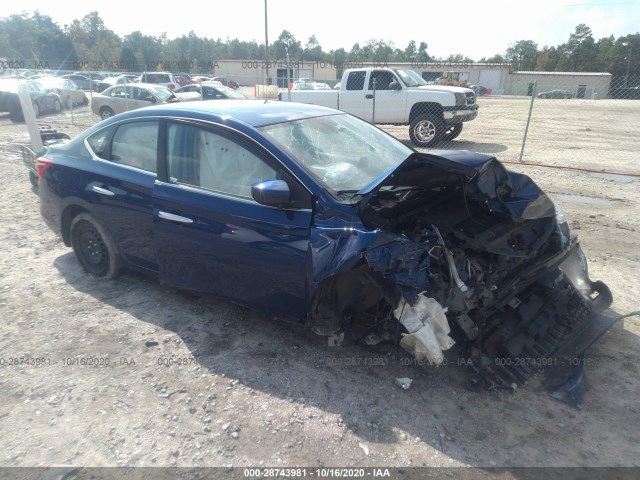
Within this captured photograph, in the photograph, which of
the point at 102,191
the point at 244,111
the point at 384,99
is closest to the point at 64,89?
the point at 384,99

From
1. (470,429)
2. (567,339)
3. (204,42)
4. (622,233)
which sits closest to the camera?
(470,429)

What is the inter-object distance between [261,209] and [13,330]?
7.67ft

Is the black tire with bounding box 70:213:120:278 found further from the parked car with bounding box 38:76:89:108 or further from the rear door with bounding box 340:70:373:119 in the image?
the parked car with bounding box 38:76:89:108

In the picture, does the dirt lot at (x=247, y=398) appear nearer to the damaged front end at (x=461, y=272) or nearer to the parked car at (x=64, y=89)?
the damaged front end at (x=461, y=272)

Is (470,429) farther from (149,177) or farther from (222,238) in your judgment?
(149,177)

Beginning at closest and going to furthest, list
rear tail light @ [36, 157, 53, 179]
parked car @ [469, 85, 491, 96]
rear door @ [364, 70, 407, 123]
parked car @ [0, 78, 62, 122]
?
rear tail light @ [36, 157, 53, 179] → rear door @ [364, 70, 407, 123] → parked car @ [0, 78, 62, 122] → parked car @ [469, 85, 491, 96]

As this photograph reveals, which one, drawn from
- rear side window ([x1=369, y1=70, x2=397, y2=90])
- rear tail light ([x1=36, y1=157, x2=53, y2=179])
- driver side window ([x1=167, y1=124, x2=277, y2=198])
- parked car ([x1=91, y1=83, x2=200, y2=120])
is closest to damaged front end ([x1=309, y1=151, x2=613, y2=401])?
driver side window ([x1=167, y1=124, x2=277, y2=198])

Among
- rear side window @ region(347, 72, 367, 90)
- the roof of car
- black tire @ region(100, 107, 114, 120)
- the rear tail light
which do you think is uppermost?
rear side window @ region(347, 72, 367, 90)

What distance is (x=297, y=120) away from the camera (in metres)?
3.49

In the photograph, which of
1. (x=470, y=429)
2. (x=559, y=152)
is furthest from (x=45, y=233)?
(x=559, y=152)

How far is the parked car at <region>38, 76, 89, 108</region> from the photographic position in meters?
19.5

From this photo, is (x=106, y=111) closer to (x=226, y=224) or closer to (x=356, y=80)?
(x=356, y=80)

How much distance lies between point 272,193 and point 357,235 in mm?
615

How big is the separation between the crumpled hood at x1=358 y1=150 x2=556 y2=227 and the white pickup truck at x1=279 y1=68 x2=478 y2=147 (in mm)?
9399
